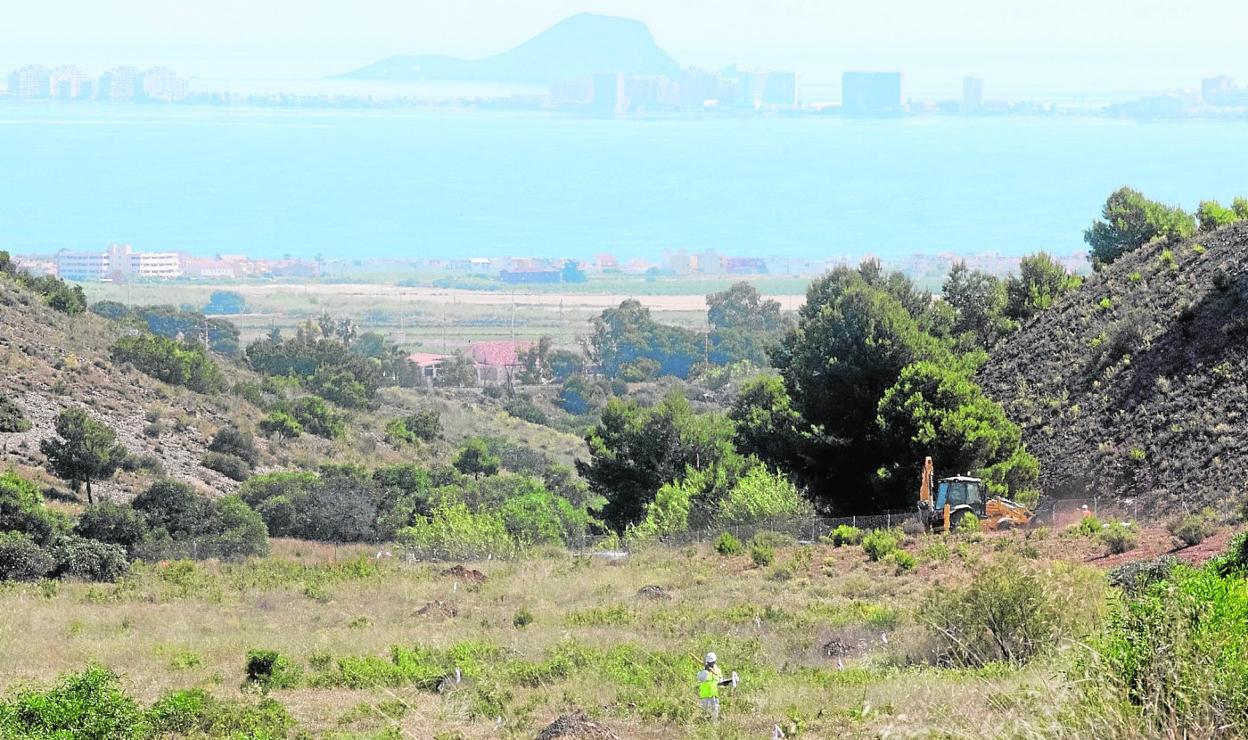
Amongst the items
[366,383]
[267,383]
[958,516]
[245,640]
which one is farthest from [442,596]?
[366,383]

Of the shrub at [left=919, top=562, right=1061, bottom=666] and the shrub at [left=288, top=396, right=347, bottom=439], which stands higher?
the shrub at [left=919, top=562, right=1061, bottom=666]

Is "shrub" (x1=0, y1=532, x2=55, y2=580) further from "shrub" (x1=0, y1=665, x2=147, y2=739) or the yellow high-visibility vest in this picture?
the yellow high-visibility vest

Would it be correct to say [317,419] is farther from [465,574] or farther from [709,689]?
[709,689]

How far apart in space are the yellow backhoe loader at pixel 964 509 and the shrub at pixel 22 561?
59.8 feet

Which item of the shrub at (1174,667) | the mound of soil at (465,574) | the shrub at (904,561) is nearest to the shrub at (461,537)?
the mound of soil at (465,574)

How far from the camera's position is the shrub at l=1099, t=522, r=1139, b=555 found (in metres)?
27.6

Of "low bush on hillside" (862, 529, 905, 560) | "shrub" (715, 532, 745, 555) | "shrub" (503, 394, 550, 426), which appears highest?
"low bush on hillside" (862, 529, 905, 560)

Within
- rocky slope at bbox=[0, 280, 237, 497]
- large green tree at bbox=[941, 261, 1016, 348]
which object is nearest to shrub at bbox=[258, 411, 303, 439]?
rocky slope at bbox=[0, 280, 237, 497]

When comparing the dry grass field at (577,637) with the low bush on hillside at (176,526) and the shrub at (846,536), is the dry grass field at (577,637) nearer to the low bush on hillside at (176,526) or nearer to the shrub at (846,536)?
the shrub at (846,536)

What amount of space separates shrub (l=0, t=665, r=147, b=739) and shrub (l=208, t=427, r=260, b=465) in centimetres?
4987

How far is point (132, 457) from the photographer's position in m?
56.8

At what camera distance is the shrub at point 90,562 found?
32688 millimetres

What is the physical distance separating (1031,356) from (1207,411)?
10.4m

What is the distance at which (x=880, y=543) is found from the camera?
3050 centimetres
